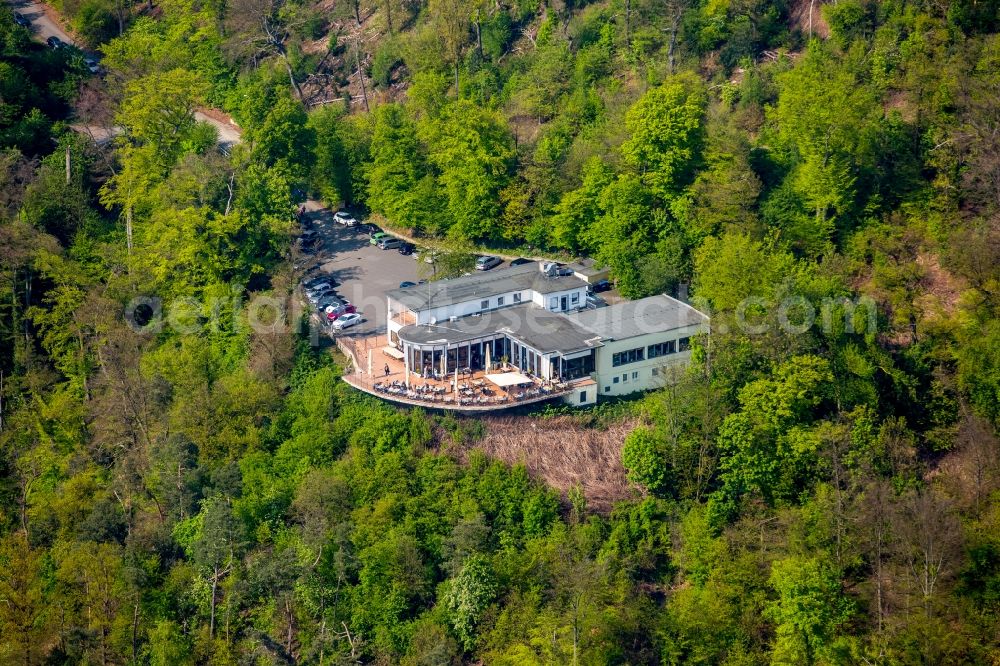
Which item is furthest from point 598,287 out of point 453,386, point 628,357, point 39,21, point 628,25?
point 39,21

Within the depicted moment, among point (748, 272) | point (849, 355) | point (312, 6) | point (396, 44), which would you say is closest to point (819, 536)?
point (849, 355)

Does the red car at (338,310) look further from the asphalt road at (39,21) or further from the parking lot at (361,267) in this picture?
the asphalt road at (39,21)

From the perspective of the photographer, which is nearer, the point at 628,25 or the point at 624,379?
the point at 624,379

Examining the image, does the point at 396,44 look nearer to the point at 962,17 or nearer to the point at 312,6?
the point at 312,6

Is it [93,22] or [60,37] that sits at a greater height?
[93,22]

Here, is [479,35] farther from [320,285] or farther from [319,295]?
[319,295]

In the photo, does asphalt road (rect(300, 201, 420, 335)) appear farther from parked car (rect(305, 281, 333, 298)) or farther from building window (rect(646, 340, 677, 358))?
building window (rect(646, 340, 677, 358))

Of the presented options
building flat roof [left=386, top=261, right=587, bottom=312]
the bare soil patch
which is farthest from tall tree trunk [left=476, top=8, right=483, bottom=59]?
the bare soil patch
